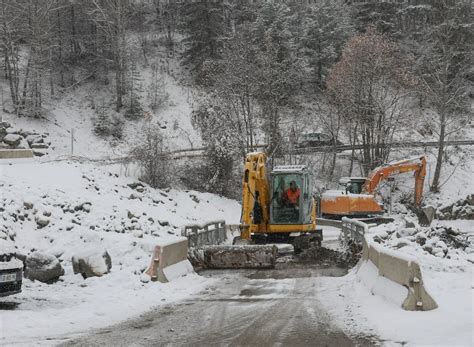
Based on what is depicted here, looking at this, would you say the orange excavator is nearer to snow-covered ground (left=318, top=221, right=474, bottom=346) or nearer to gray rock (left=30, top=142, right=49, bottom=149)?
snow-covered ground (left=318, top=221, right=474, bottom=346)

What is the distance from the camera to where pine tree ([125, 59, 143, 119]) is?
47594 millimetres

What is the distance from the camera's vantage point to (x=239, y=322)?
28.8 ft

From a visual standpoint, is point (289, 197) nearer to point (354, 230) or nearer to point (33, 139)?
point (354, 230)

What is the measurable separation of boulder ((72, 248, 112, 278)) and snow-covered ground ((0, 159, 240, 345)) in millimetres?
219

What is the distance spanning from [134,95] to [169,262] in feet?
126

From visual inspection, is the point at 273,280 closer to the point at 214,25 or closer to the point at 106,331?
the point at 106,331

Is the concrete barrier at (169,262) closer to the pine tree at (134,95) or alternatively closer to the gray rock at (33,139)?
the gray rock at (33,139)

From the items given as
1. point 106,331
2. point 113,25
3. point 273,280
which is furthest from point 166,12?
point 106,331

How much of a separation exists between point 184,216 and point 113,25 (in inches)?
1195

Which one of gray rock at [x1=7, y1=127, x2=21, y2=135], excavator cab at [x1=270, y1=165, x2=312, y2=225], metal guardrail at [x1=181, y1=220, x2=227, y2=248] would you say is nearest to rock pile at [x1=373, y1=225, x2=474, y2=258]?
excavator cab at [x1=270, y1=165, x2=312, y2=225]

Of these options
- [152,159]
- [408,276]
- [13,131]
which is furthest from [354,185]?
[13,131]

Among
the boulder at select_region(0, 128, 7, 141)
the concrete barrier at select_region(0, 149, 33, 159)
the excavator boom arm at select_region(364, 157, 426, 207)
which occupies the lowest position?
the excavator boom arm at select_region(364, 157, 426, 207)

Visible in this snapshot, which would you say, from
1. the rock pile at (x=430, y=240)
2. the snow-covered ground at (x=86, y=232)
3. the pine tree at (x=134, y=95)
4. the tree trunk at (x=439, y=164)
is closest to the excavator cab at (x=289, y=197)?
the rock pile at (x=430, y=240)

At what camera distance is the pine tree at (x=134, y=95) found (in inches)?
1874
